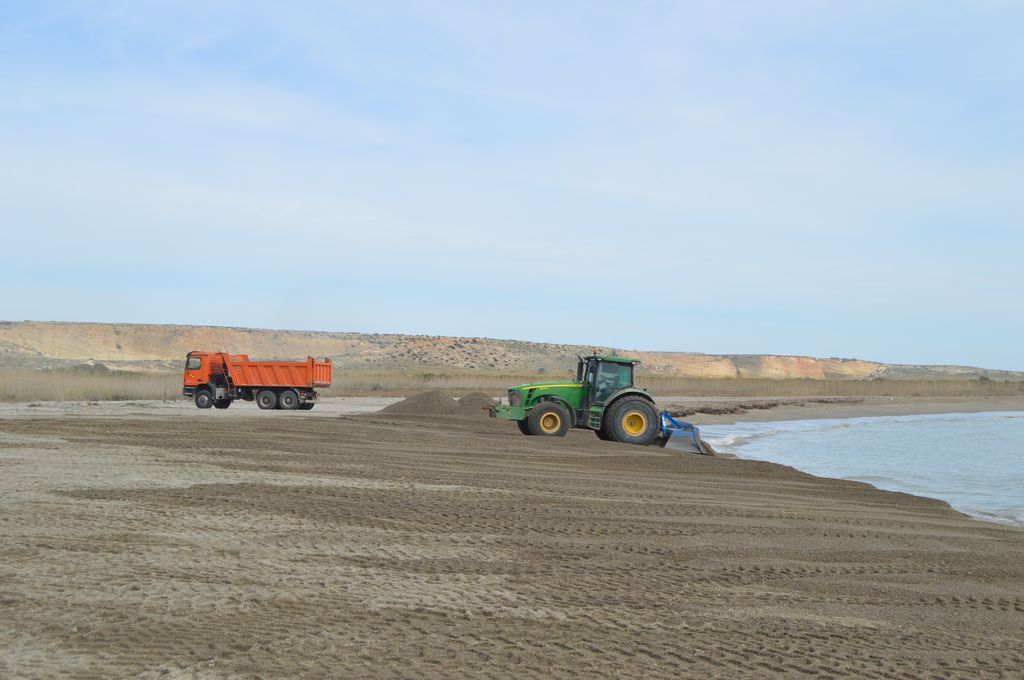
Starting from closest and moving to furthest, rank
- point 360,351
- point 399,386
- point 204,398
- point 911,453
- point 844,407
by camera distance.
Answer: point 911,453, point 204,398, point 844,407, point 399,386, point 360,351

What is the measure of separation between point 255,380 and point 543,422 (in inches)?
627

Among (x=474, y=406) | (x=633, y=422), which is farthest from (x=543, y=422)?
(x=474, y=406)

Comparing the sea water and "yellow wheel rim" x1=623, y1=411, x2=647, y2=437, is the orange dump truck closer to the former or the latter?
the sea water

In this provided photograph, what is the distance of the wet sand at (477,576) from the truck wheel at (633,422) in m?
6.79

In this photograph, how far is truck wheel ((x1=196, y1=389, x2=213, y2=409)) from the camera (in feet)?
114

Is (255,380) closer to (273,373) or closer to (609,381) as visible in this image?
(273,373)

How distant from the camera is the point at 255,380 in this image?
35656mm

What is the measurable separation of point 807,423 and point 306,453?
27341mm

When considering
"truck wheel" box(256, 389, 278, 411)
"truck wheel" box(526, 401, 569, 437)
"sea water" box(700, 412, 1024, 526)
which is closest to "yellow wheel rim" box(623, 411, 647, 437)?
"truck wheel" box(526, 401, 569, 437)

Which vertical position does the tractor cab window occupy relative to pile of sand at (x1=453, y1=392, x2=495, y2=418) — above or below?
above

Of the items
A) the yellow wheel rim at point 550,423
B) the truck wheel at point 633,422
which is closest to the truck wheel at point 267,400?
the yellow wheel rim at point 550,423

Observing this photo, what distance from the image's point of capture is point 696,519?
11.0 metres

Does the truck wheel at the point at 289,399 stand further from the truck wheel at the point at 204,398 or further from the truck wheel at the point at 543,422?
the truck wheel at the point at 543,422

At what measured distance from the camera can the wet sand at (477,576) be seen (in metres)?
5.62
